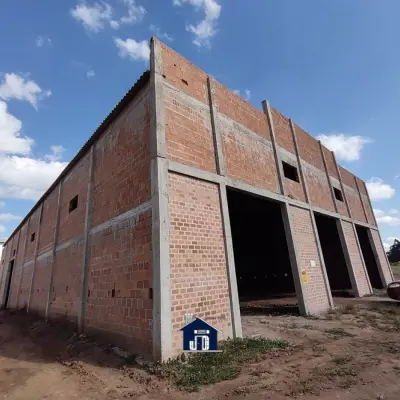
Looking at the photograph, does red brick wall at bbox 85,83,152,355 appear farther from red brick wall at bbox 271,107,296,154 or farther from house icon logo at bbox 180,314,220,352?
red brick wall at bbox 271,107,296,154

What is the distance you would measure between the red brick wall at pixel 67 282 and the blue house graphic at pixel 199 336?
5783 millimetres

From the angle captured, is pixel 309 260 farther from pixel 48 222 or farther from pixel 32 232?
pixel 32 232

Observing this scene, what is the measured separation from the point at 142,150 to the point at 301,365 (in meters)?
5.37

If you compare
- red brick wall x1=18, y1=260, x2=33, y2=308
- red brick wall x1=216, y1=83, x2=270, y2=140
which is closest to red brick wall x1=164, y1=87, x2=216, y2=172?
red brick wall x1=216, y1=83, x2=270, y2=140

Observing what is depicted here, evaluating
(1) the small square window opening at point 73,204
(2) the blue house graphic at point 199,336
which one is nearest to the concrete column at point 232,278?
(2) the blue house graphic at point 199,336

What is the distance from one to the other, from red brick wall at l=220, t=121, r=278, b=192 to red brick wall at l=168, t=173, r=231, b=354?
5.60ft

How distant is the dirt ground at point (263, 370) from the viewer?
11.7 ft

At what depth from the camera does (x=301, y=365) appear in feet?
14.3

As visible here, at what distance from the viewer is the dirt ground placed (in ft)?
11.7

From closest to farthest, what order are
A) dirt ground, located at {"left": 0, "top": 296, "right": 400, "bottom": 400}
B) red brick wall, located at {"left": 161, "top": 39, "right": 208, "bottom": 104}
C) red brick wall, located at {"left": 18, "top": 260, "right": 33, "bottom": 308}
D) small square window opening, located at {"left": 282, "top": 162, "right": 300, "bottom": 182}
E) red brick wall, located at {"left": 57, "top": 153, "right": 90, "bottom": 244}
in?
dirt ground, located at {"left": 0, "top": 296, "right": 400, "bottom": 400} < red brick wall, located at {"left": 161, "top": 39, "right": 208, "bottom": 104} < red brick wall, located at {"left": 57, "top": 153, "right": 90, "bottom": 244} < small square window opening, located at {"left": 282, "top": 162, "right": 300, "bottom": 182} < red brick wall, located at {"left": 18, "top": 260, "right": 33, "bottom": 308}

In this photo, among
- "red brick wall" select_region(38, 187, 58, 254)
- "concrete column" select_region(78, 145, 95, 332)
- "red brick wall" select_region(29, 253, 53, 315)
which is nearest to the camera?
"concrete column" select_region(78, 145, 95, 332)

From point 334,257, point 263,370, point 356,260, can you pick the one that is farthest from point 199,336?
point 334,257

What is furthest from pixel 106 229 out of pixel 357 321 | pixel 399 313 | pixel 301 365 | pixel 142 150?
pixel 399 313

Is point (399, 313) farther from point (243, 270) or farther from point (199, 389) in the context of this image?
point (243, 270)
